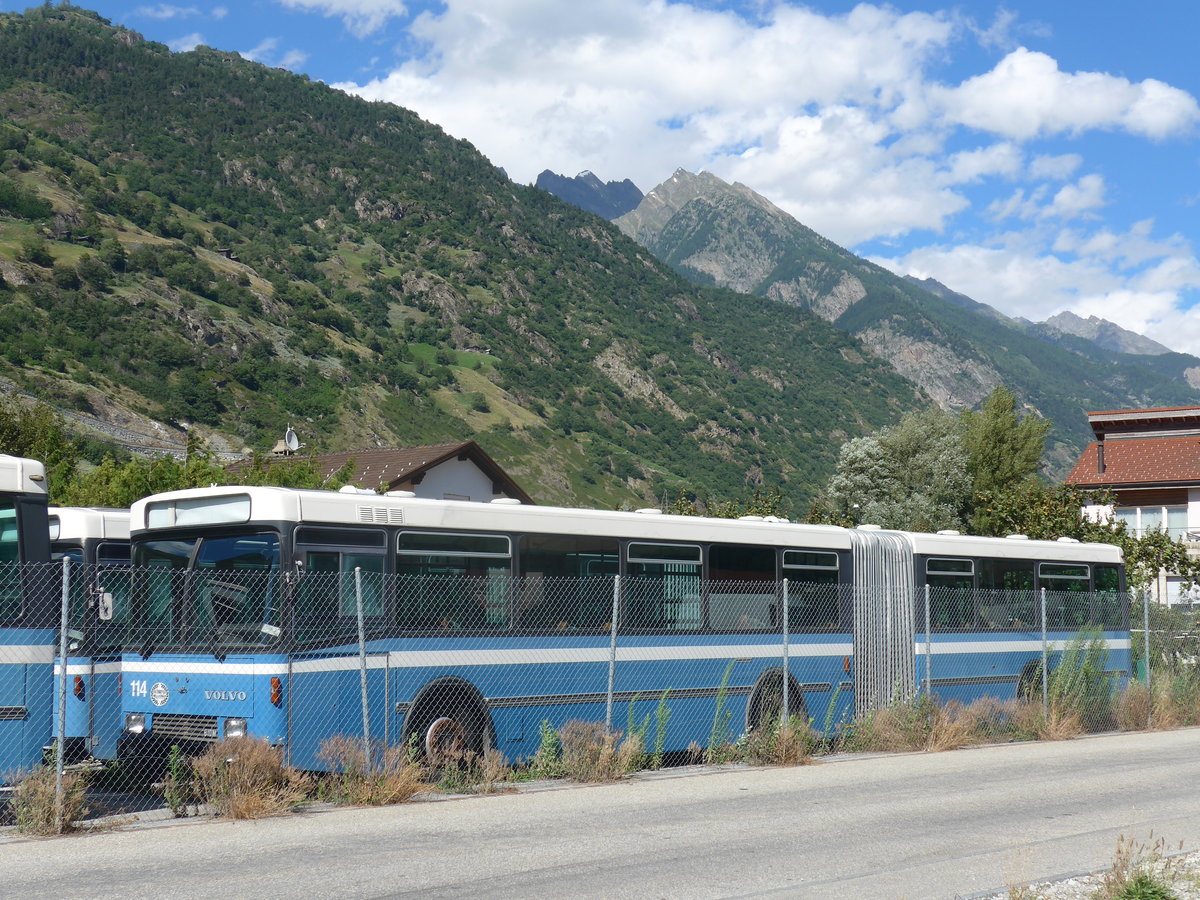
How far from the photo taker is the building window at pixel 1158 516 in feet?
194

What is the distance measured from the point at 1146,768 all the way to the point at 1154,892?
833 cm

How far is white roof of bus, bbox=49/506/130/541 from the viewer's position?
48.9ft

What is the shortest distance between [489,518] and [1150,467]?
5571 centimetres

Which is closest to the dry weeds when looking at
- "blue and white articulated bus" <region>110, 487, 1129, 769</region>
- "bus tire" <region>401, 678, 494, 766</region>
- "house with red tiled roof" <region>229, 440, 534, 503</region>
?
"blue and white articulated bus" <region>110, 487, 1129, 769</region>

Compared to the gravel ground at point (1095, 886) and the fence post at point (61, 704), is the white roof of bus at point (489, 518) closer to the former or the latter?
the fence post at point (61, 704)

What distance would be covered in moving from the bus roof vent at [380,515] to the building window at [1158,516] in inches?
2070

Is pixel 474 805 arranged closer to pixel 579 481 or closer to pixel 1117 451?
pixel 1117 451

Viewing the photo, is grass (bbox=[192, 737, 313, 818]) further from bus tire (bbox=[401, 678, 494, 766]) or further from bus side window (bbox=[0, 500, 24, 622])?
bus side window (bbox=[0, 500, 24, 622])

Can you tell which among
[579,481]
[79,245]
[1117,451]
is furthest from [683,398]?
[1117,451]

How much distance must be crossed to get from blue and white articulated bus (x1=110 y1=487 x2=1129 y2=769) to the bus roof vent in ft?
0.05

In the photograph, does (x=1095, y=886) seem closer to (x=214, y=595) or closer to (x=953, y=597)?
(x=214, y=595)

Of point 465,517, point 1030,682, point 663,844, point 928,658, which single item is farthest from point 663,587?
point 1030,682

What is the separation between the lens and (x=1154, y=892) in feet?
24.7

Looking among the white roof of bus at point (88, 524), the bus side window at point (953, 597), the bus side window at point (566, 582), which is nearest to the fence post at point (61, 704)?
the bus side window at point (566, 582)
